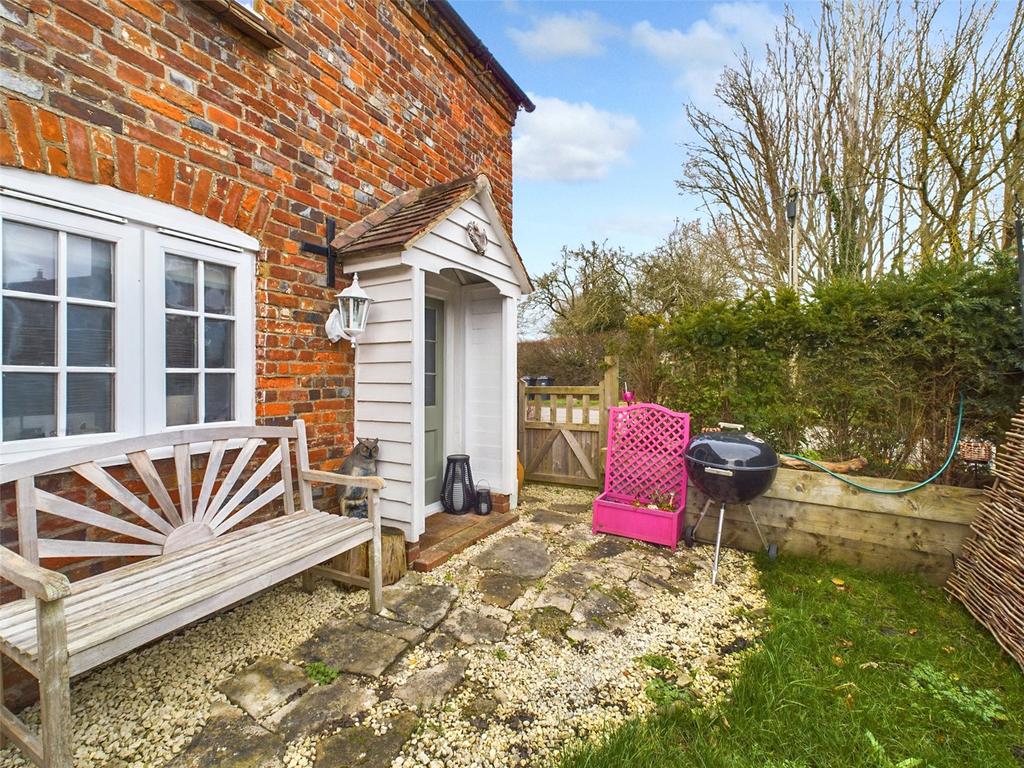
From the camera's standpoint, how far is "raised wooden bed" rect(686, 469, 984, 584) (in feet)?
10.2

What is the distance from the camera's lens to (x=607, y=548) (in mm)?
3857

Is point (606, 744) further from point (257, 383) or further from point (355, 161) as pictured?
point (355, 161)

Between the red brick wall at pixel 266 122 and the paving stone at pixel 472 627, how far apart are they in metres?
1.53

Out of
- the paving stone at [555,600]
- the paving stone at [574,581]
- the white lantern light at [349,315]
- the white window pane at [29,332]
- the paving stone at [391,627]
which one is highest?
the white lantern light at [349,315]

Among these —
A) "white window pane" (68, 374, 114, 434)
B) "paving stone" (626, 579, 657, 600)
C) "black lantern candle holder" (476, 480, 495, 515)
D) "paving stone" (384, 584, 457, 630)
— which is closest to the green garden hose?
"paving stone" (626, 579, 657, 600)

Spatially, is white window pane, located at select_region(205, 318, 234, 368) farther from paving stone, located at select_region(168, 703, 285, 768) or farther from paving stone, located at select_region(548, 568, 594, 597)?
paving stone, located at select_region(548, 568, 594, 597)

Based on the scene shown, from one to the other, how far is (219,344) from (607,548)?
3.35 meters

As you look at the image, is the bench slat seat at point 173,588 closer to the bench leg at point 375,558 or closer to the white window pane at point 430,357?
the bench leg at point 375,558

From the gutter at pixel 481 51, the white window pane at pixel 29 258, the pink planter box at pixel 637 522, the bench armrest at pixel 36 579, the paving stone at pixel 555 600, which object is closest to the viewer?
the bench armrest at pixel 36 579

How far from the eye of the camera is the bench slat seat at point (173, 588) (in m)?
1.58

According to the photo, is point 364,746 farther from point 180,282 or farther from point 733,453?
point 733,453

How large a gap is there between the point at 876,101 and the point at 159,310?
12169mm

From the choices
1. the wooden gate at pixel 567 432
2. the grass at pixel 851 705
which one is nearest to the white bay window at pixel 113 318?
the grass at pixel 851 705


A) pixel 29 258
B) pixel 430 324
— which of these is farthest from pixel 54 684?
pixel 430 324
